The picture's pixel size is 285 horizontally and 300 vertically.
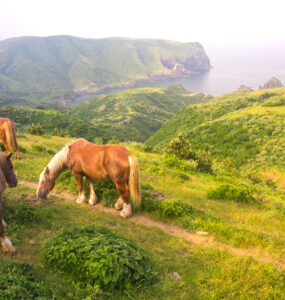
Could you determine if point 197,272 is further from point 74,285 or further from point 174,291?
point 74,285

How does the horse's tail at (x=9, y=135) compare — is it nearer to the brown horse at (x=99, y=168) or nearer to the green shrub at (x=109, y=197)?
the brown horse at (x=99, y=168)

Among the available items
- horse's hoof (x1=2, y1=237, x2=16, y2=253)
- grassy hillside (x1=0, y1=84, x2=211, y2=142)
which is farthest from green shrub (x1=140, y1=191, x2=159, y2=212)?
grassy hillside (x1=0, y1=84, x2=211, y2=142)

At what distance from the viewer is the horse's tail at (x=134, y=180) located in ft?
21.9

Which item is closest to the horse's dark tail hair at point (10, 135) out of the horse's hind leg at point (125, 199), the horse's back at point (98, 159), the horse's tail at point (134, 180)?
the horse's back at point (98, 159)

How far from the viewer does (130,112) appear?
485ft

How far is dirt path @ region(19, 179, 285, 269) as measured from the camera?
17.9 feet

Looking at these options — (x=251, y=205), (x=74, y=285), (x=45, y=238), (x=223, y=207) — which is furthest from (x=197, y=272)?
(x=251, y=205)

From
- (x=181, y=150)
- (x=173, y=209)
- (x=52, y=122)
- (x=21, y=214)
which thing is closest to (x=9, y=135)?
(x=21, y=214)

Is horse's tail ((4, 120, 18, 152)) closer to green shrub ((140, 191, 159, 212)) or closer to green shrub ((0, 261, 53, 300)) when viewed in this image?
green shrub ((140, 191, 159, 212))

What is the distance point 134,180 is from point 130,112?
14421cm

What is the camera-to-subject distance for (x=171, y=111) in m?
180

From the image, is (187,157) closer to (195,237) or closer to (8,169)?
(195,237)

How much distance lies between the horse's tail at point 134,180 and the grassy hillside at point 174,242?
89cm

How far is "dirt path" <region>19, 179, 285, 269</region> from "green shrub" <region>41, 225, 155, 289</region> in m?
2.63
